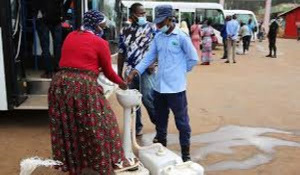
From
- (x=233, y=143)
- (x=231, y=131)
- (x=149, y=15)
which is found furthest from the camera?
(x=149, y=15)

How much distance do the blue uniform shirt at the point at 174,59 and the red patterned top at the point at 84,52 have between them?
77cm

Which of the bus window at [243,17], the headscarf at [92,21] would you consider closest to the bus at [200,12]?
the bus window at [243,17]

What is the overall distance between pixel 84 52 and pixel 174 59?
104 centimetres

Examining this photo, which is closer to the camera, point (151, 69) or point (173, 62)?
point (173, 62)

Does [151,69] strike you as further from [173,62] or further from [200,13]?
[200,13]

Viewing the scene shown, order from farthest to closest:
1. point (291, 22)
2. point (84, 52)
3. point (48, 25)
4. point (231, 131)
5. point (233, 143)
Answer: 1. point (291, 22)
2. point (48, 25)
3. point (231, 131)
4. point (233, 143)
5. point (84, 52)

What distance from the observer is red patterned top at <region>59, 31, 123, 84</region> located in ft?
11.8

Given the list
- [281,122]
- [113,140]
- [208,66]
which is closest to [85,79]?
[113,140]

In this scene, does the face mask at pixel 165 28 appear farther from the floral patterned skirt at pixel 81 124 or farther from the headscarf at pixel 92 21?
the floral patterned skirt at pixel 81 124

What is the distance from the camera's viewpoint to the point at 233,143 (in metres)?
5.56

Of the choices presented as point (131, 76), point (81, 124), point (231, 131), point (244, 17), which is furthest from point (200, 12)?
point (81, 124)

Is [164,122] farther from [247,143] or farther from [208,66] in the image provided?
[208,66]

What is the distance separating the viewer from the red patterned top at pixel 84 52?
11.8ft

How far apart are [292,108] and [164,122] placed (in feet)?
12.9
